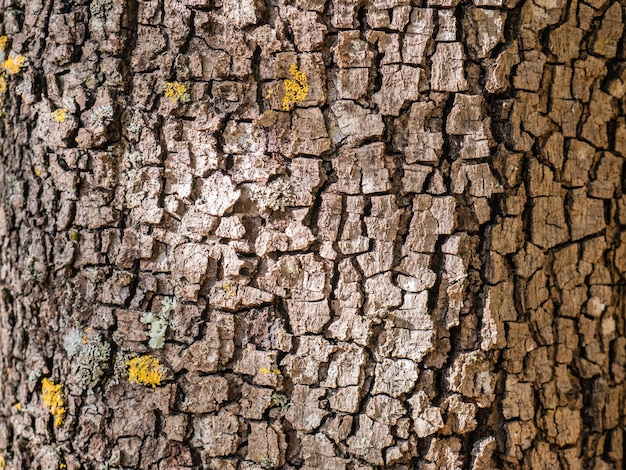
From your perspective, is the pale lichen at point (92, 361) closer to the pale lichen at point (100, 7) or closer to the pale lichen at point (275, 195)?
the pale lichen at point (275, 195)

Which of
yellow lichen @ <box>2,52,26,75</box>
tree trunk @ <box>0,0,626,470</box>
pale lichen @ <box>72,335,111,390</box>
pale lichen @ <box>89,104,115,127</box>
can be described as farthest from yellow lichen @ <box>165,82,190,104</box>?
pale lichen @ <box>72,335,111,390</box>

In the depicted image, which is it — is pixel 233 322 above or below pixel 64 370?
above

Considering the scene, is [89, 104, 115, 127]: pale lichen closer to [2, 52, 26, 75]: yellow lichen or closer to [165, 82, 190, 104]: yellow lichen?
[165, 82, 190, 104]: yellow lichen

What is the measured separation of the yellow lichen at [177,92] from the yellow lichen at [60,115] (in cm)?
26

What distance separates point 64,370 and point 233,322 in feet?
1.44

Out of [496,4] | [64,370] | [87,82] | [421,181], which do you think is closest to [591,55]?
[496,4]

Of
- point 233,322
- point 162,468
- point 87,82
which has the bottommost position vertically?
point 162,468

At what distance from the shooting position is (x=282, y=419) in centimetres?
130

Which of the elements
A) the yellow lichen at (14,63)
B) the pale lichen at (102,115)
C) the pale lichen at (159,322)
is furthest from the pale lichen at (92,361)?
the yellow lichen at (14,63)

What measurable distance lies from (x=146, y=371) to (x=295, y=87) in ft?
2.33

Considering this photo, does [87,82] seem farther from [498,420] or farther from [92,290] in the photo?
[498,420]

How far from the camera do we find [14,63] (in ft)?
4.67

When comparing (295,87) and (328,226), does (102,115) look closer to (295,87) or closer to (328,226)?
(295,87)

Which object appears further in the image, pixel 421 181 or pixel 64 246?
pixel 64 246
